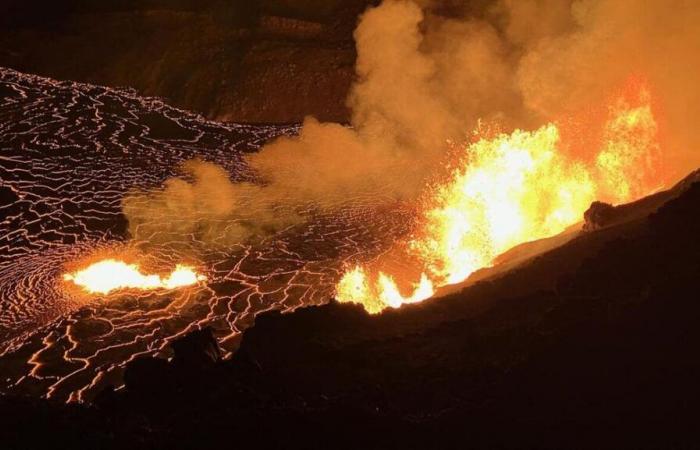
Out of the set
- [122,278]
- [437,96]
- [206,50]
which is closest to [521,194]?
[437,96]

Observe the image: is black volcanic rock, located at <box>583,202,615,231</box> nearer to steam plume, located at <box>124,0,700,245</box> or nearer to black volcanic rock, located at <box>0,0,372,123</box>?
steam plume, located at <box>124,0,700,245</box>

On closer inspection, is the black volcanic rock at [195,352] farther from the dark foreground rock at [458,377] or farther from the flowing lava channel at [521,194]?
the flowing lava channel at [521,194]

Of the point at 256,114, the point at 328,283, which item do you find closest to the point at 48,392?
the point at 328,283

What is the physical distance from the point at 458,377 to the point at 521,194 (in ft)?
30.9

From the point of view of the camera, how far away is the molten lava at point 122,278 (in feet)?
39.3

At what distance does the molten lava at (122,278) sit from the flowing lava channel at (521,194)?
310 centimetres

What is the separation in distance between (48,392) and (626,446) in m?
7.37

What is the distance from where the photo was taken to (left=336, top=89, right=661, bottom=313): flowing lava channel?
13062 millimetres

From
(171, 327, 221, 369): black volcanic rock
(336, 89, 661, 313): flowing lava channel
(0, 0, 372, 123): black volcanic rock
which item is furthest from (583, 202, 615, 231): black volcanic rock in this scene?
(0, 0, 372, 123): black volcanic rock

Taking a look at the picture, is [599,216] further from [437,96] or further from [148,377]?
[437,96]

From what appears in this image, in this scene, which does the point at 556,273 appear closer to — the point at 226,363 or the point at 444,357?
the point at 444,357

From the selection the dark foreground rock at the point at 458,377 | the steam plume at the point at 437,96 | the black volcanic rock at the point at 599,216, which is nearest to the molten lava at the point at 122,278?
the steam plume at the point at 437,96

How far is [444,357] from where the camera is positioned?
6449 millimetres

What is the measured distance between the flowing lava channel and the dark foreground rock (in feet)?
16.3
